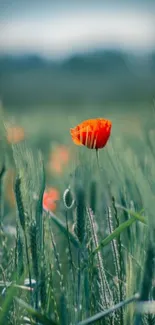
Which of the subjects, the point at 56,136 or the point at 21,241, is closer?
the point at 21,241

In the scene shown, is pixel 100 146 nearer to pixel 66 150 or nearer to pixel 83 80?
pixel 66 150

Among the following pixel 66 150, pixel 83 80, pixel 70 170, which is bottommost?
pixel 70 170

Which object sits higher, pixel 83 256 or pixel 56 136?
pixel 56 136

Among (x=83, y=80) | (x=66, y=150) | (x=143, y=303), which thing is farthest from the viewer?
(x=83, y=80)

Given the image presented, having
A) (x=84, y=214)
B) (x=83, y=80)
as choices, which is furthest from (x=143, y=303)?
(x=83, y=80)

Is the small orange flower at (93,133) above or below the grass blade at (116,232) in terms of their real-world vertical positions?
above

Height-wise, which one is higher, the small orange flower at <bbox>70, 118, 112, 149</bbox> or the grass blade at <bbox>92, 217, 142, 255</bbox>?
the small orange flower at <bbox>70, 118, 112, 149</bbox>

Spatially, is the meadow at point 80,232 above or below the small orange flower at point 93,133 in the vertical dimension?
below

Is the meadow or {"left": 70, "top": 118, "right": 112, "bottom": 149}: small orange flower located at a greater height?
{"left": 70, "top": 118, "right": 112, "bottom": 149}: small orange flower
